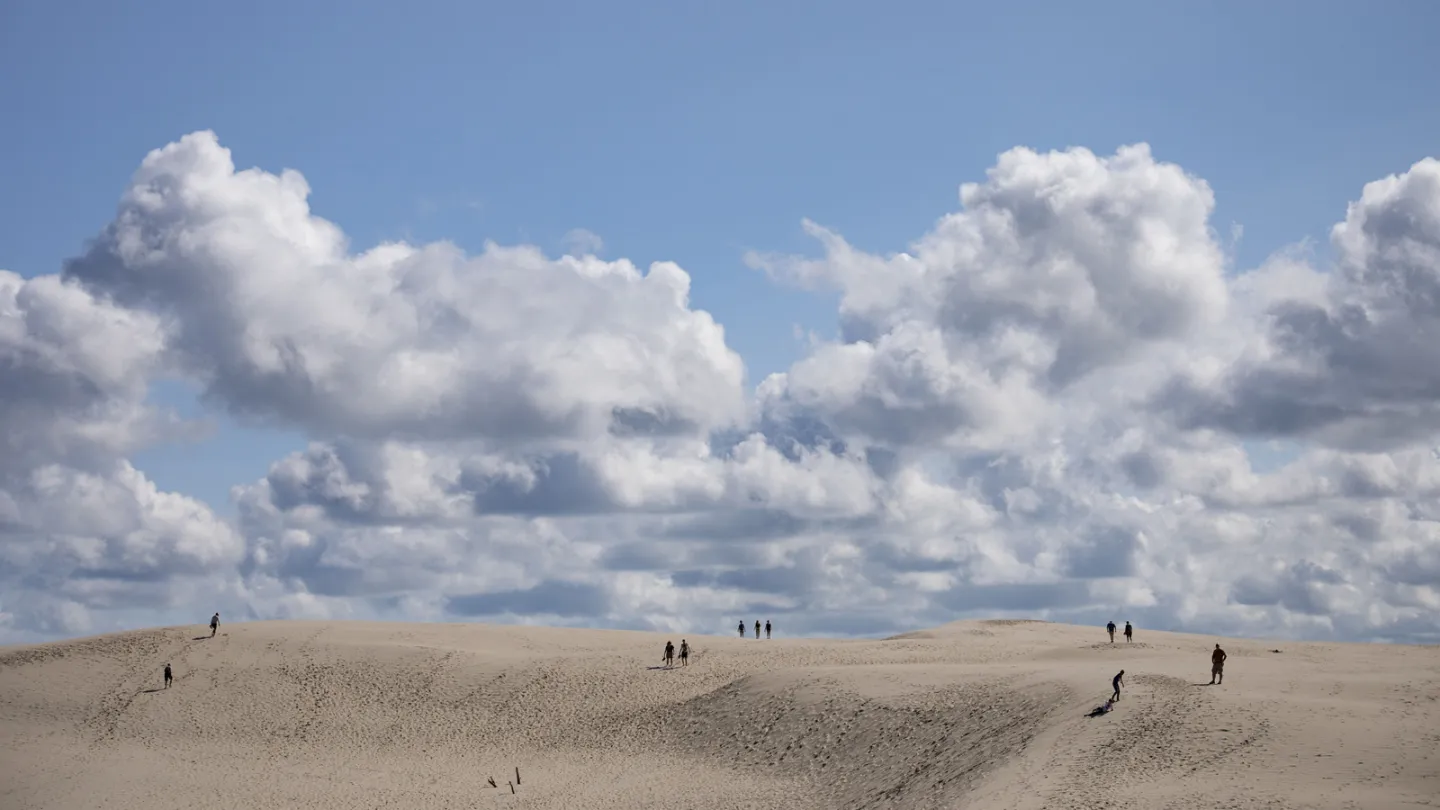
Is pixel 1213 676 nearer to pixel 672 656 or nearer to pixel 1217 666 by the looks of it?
pixel 1217 666

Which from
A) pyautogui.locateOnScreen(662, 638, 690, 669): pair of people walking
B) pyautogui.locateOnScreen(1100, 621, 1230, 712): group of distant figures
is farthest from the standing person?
pyautogui.locateOnScreen(662, 638, 690, 669): pair of people walking

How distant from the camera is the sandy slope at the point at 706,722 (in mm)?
39562

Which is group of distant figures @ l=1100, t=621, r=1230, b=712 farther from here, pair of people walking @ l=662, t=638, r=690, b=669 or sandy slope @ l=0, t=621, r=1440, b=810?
pair of people walking @ l=662, t=638, r=690, b=669

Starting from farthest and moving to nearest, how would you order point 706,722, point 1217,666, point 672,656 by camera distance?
point 672,656, point 706,722, point 1217,666

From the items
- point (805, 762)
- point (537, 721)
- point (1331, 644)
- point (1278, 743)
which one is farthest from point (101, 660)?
point (1331, 644)

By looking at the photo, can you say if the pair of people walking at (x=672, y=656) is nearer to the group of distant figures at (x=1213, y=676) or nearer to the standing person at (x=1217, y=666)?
the group of distant figures at (x=1213, y=676)

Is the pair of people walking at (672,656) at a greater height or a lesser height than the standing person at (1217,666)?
lesser

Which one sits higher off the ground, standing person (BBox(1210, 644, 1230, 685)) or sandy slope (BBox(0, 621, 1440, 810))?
standing person (BBox(1210, 644, 1230, 685))

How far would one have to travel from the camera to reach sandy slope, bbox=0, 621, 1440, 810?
39.6 m

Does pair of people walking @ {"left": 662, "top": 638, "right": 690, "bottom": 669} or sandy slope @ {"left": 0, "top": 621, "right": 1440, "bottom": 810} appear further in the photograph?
pair of people walking @ {"left": 662, "top": 638, "right": 690, "bottom": 669}

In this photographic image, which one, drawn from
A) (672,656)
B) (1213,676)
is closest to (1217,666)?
(1213,676)

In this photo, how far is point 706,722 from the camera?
57031mm

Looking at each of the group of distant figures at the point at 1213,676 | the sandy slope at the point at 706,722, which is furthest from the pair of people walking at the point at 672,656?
the group of distant figures at the point at 1213,676

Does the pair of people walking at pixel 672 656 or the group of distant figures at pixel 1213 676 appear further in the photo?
the pair of people walking at pixel 672 656
